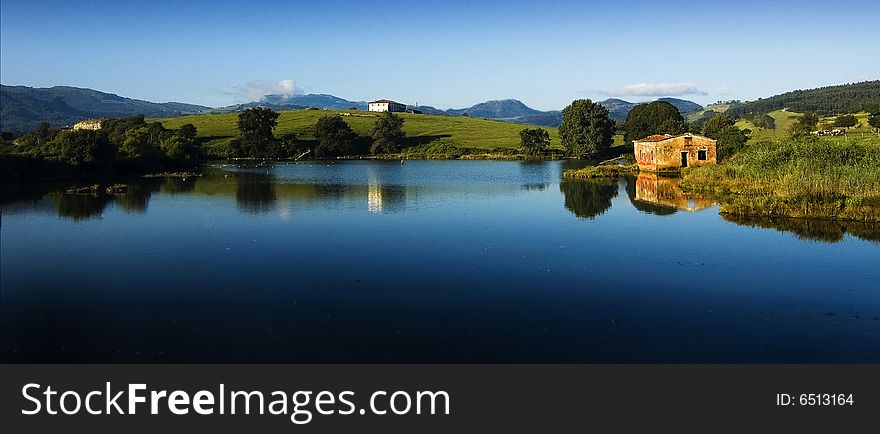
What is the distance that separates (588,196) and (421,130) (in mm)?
96951

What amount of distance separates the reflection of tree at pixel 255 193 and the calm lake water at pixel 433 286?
254 cm

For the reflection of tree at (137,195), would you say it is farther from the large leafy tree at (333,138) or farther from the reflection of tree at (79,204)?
the large leafy tree at (333,138)

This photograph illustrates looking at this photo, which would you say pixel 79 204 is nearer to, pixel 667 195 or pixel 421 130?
pixel 667 195

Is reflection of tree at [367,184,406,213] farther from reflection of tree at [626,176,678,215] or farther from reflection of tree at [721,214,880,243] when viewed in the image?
reflection of tree at [721,214,880,243]

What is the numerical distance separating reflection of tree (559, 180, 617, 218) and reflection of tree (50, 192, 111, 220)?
26.8 metres

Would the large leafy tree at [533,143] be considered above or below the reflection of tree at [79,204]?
above

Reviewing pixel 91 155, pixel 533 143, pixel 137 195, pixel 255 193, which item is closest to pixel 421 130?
pixel 533 143

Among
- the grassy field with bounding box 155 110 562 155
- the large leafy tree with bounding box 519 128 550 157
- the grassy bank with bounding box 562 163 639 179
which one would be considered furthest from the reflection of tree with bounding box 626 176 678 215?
the grassy field with bounding box 155 110 562 155

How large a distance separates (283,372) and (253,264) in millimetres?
10339

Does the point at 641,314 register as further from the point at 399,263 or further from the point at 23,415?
the point at 23,415

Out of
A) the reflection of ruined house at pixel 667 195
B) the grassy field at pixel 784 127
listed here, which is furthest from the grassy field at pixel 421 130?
the reflection of ruined house at pixel 667 195

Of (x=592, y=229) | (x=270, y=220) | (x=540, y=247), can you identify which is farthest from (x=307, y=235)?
(x=592, y=229)

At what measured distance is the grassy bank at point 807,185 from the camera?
3225cm

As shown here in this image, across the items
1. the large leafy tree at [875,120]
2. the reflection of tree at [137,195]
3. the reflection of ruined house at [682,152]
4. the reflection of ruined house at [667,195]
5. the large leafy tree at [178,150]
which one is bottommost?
the reflection of ruined house at [667,195]
